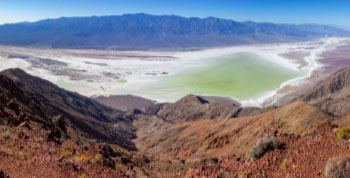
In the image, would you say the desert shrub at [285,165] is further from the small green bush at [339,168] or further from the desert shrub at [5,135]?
the desert shrub at [5,135]

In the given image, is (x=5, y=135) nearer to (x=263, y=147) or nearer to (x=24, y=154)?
(x=24, y=154)

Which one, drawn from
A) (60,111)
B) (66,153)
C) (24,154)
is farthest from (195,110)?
(24,154)

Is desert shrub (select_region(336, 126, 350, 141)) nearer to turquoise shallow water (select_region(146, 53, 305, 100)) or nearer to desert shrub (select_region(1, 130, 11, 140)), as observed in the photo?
desert shrub (select_region(1, 130, 11, 140))

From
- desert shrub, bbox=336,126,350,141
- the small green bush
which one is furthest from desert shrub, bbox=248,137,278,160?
the small green bush

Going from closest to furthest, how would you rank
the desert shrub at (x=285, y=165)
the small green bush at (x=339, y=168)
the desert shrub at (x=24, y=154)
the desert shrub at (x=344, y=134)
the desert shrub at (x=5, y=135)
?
the small green bush at (x=339, y=168), the desert shrub at (x=285, y=165), the desert shrub at (x=344, y=134), the desert shrub at (x=24, y=154), the desert shrub at (x=5, y=135)

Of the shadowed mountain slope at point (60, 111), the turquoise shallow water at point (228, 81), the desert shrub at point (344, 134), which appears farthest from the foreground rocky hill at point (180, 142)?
the turquoise shallow water at point (228, 81)

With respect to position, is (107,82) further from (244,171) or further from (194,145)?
(244,171)
